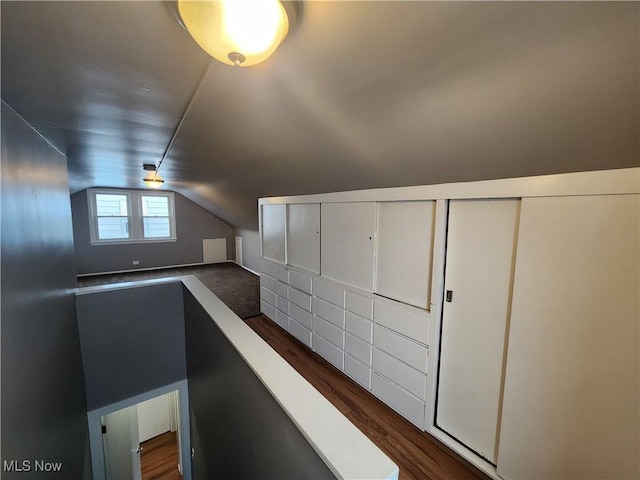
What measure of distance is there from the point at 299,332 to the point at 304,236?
133cm

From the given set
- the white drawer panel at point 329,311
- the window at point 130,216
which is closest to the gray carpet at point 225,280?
the window at point 130,216

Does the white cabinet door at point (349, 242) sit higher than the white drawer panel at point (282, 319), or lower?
higher

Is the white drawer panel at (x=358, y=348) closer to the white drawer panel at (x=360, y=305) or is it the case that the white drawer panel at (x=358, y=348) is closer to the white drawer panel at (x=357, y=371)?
the white drawer panel at (x=357, y=371)

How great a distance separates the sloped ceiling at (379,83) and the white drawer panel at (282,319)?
8.24 ft

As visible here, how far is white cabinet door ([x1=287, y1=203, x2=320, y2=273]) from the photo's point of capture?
9.95 ft

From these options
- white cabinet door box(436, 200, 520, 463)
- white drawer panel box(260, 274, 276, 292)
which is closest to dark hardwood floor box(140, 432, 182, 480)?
white drawer panel box(260, 274, 276, 292)

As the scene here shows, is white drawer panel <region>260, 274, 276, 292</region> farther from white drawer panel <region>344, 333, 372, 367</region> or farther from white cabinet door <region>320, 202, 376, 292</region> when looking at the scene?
white drawer panel <region>344, 333, 372, 367</region>

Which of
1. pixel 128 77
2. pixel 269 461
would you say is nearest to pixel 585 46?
pixel 128 77

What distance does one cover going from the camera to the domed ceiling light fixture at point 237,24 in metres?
0.73

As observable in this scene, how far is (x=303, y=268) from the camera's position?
3318 mm

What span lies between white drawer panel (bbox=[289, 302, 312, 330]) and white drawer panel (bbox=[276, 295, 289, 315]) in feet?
0.37
